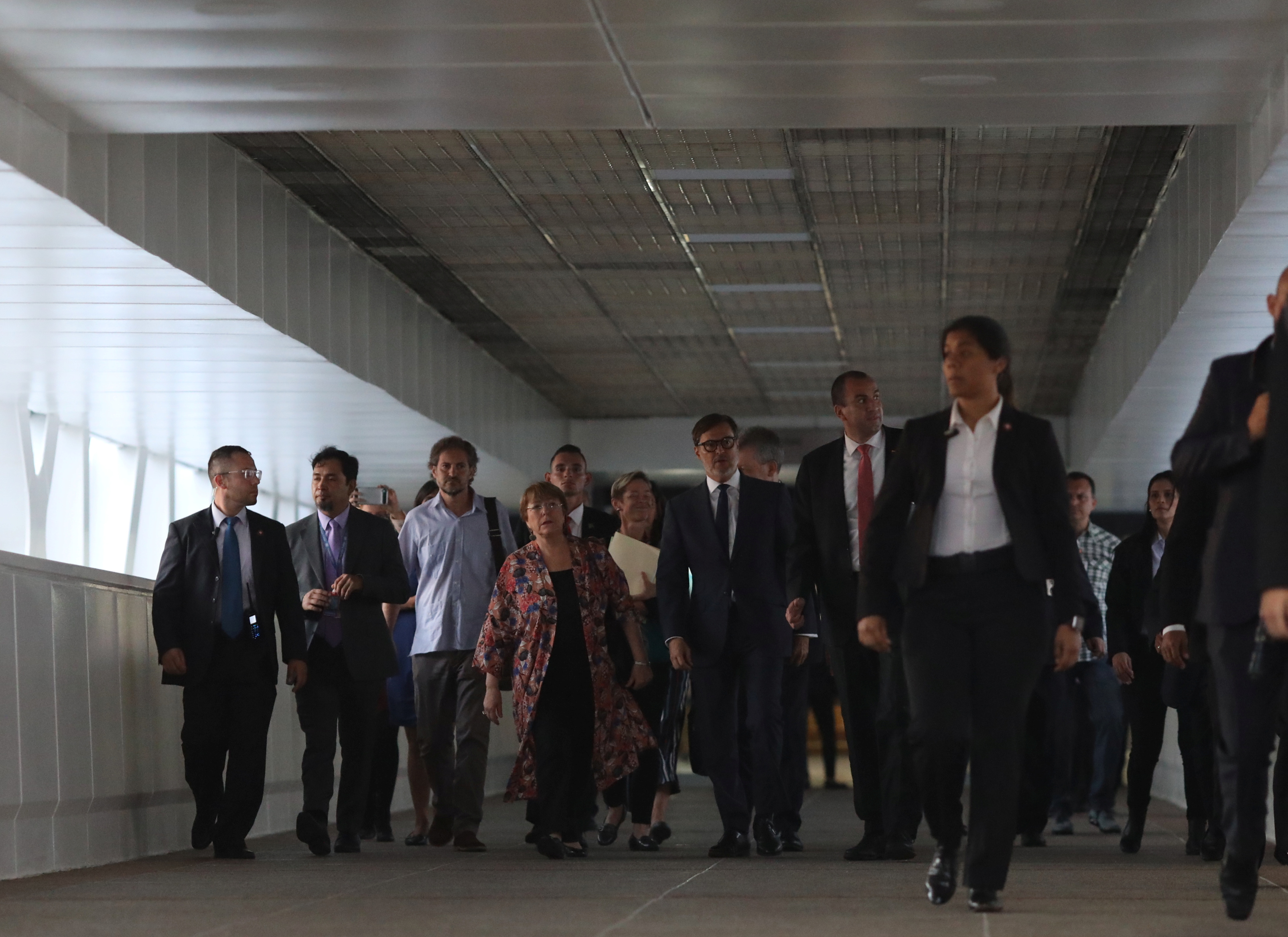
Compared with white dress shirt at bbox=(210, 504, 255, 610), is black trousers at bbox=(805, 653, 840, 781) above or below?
below

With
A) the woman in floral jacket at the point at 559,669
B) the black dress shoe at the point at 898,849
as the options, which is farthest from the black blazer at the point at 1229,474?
the woman in floral jacket at the point at 559,669

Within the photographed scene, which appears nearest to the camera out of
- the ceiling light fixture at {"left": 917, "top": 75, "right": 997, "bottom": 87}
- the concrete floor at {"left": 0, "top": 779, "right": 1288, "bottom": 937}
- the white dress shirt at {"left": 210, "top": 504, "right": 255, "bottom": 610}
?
the concrete floor at {"left": 0, "top": 779, "right": 1288, "bottom": 937}

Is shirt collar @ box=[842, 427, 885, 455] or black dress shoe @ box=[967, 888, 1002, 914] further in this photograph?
shirt collar @ box=[842, 427, 885, 455]

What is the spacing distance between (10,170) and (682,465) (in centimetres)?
1398

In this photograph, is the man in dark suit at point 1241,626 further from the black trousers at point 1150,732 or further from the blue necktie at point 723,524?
the blue necktie at point 723,524

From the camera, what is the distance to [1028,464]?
4664 mm

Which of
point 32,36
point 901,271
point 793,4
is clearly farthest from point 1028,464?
point 901,271

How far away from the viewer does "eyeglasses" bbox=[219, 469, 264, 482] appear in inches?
286

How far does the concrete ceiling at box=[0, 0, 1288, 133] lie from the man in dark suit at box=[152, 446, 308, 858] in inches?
58.3

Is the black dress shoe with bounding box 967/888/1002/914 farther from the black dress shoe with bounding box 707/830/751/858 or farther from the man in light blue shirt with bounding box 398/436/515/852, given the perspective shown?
the man in light blue shirt with bounding box 398/436/515/852

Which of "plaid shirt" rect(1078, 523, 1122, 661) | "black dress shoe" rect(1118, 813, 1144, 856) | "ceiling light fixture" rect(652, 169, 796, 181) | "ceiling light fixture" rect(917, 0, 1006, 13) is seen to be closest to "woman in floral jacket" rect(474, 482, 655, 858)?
"black dress shoe" rect(1118, 813, 1144, 856)

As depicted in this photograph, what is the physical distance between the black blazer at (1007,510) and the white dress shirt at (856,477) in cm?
178

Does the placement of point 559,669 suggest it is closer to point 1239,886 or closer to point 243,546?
point 243,546

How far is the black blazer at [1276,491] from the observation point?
3.85 m
